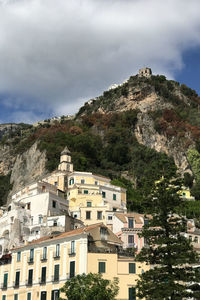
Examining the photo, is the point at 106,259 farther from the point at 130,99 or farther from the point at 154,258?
the point at 130,99

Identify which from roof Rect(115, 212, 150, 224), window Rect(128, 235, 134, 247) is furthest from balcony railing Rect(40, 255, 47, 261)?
roof Rect(115, 212, 150, 224)

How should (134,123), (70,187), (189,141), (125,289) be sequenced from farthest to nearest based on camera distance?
(134,123)
(189,141)
(70,187)
(125,289)

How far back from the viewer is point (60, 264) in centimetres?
4584

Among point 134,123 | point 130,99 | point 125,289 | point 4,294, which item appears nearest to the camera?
point 125,289

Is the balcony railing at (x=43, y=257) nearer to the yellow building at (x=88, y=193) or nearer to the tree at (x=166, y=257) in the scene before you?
the tree at (x=166, y=257)

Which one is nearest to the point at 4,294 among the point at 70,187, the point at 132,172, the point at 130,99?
the point at 70,187

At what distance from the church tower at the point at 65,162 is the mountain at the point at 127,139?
8.98 feet

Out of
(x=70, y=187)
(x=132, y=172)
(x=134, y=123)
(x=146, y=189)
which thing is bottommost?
(x=146, y=189)

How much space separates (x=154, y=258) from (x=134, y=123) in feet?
267

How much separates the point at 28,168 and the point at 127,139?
84.6 ft

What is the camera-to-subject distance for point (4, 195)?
107m

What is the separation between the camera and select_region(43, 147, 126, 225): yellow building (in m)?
67.2

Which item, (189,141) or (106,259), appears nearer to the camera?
(106,259)

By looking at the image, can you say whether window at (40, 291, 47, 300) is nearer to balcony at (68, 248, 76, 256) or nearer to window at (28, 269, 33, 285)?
window at (28, 269, 33, 285)
